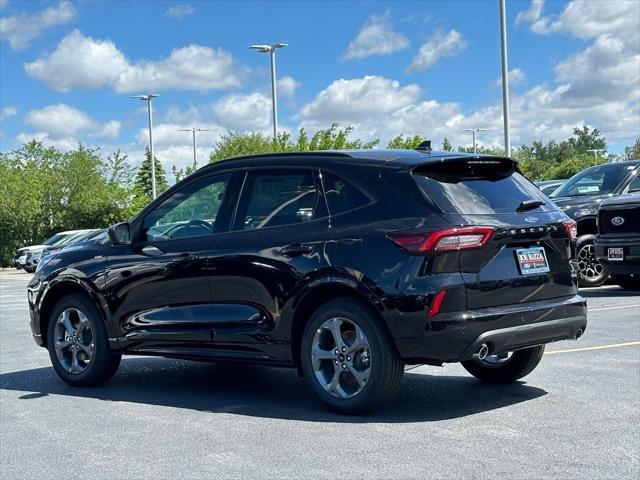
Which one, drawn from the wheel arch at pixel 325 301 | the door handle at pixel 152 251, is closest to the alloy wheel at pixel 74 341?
the door handle at pixel 152 251

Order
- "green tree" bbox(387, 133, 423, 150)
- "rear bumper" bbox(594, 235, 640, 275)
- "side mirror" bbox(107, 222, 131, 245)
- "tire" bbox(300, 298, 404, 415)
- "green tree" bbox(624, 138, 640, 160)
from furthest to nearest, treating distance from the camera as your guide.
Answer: "green tree" bbox(624, 138, 640, 160) < "green tree" bbox(387, 133, 423, 150) < "rear bumper" bbox(594, 235, 640, 275) < "side mirror" bbox(107, 222, 131, 245) < "tire" bbox(300, 298, 404, 415)

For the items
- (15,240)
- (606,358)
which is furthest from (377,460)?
(15,240)

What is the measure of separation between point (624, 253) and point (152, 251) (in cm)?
793

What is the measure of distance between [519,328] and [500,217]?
0.74 meters

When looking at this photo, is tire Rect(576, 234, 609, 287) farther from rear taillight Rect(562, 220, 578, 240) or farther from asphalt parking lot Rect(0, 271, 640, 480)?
rear taillight Rect(562, 220, 578, 240)

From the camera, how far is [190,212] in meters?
7.43

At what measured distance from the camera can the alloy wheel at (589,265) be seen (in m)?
14.8

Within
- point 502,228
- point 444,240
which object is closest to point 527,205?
→ point 502,228

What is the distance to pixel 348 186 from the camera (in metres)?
6.59

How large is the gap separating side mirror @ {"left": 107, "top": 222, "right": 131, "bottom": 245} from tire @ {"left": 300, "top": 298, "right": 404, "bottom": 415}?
1.98 m

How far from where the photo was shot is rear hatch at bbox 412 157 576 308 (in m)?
6.09

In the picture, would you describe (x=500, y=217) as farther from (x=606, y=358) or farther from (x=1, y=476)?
(x=1, y=476)

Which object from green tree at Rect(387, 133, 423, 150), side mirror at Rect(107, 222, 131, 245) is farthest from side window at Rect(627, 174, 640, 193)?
green tree at Rect(387, 133, 423, 150)

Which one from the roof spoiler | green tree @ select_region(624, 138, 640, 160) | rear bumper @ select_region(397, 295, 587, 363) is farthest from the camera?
green tree @ select_region(624, 138, 640, 160)
